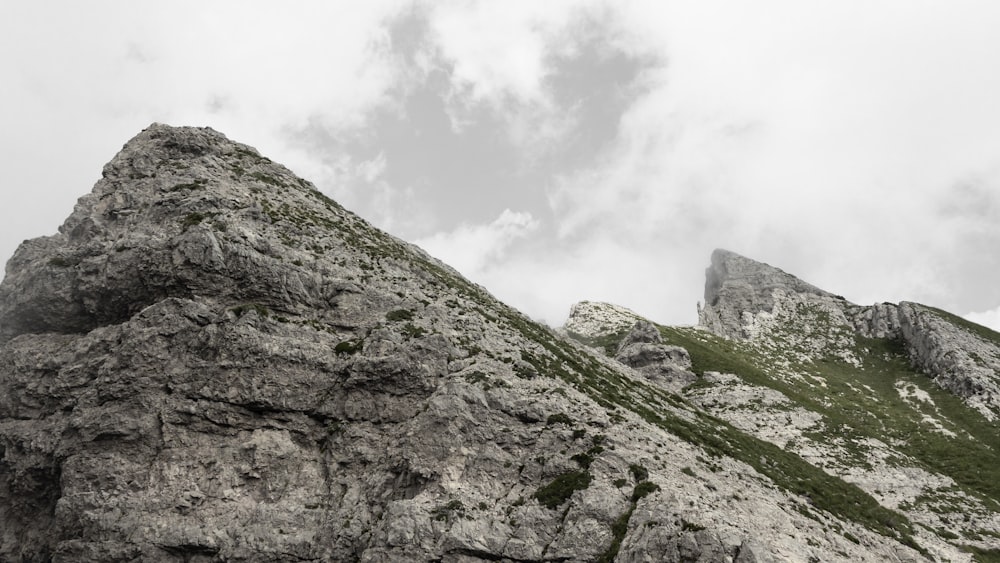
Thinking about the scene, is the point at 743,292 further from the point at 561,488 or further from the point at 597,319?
the point at 561,488

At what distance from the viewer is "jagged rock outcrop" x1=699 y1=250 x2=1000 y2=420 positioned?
85.4 m

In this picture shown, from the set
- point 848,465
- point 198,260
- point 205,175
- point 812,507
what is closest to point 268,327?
point 198,260

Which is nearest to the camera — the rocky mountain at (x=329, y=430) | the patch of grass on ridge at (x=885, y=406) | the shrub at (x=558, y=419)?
the rocky mountain at (x=329, y=430)

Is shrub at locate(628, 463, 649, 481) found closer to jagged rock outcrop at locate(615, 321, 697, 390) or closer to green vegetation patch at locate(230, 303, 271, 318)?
green vegetation patch at locate(230, 303, 271, 318)

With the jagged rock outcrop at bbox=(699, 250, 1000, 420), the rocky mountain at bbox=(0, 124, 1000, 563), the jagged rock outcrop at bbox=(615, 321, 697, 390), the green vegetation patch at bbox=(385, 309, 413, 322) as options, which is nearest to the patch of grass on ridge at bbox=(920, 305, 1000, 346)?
the jagged rock outcrop at bbox=(699, 250, 1000, 420)

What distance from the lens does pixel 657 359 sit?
301ft

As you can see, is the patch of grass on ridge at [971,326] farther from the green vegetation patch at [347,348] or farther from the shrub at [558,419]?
the green vegetation patch at [347,348]

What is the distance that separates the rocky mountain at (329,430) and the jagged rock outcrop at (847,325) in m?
28.1

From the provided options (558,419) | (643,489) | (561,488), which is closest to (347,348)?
(558,419)

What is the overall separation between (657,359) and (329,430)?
6526 cm

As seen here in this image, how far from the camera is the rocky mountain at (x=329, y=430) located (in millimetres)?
32781

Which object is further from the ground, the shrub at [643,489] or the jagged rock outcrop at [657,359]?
the jagged rock outcrop at [657,359]

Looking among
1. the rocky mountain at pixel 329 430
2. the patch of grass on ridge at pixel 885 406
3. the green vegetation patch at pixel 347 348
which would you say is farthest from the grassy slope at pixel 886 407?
the green vegetation patch at pixel 347 348

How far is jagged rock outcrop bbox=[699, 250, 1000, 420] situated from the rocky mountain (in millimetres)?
28122
